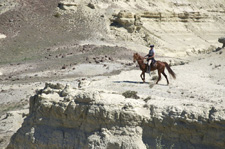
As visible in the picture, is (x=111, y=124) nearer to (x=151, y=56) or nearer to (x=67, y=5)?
(x=151, y=56)

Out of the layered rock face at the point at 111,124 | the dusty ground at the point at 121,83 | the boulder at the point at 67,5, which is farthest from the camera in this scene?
the boulder at the point at 67,5

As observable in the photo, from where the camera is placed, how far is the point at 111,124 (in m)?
10.0

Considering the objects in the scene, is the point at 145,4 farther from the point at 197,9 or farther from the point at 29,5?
the point at 29,5

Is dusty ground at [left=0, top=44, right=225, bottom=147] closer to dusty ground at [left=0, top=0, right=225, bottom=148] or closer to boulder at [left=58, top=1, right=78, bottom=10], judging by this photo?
dusty ground at [left=0, top=0, right=225, bottom=148]

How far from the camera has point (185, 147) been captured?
31.1ft

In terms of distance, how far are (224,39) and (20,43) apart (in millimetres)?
22587

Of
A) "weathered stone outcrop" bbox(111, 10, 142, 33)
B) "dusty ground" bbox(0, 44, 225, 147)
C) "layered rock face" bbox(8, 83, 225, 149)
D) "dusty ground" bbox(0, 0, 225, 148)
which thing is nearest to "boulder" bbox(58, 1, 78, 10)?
"dusty ground" bbox(0, 0, 225, 148)

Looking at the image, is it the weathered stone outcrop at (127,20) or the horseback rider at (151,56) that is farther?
the weathered stone outcrop at (127,20)

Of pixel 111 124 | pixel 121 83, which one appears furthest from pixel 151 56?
pixel 111 124

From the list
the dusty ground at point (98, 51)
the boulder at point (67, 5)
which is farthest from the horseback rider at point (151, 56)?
the boulder at point (67, 5)

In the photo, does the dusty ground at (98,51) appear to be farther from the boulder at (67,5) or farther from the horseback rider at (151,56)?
the horseback rider at (151,56)

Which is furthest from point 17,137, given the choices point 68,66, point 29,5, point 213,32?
point 213,32

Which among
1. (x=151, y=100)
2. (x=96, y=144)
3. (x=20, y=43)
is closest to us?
(x=96, y=144)

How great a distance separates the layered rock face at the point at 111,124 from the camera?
9.33 meters
